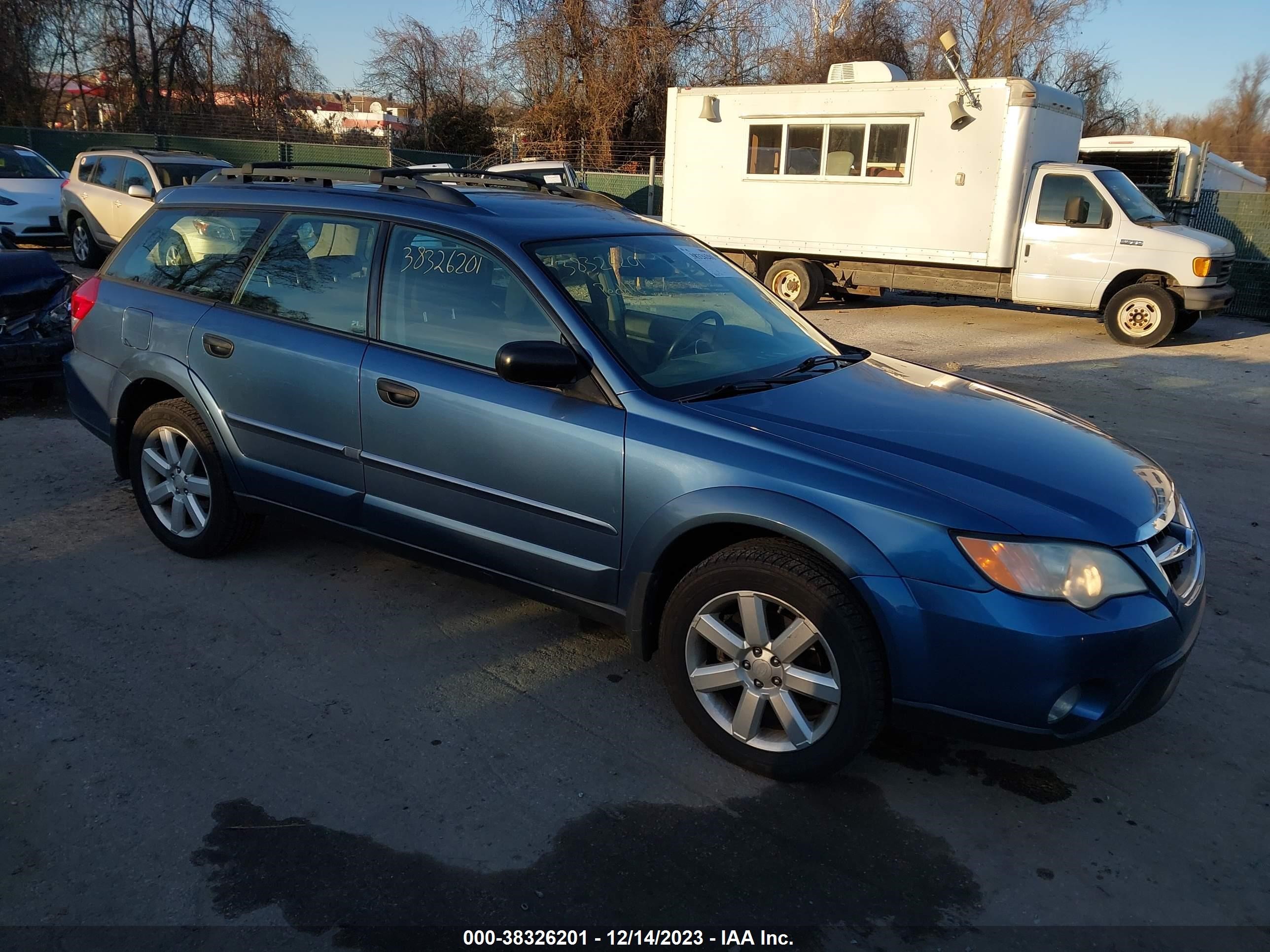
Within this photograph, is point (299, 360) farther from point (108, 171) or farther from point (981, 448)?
point (108, 171)

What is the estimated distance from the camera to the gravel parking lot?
8.57 ft

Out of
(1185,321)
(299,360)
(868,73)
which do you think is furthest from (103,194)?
(1185,321)

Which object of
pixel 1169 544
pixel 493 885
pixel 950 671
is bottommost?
pixel 493 885

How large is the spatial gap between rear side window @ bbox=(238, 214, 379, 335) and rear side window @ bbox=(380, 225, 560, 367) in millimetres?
147

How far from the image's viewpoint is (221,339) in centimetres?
437

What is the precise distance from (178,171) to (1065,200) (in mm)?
12200

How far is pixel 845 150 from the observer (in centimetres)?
1365

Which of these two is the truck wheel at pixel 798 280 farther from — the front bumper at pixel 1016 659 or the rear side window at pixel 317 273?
the front bumper at pixel 1016 659

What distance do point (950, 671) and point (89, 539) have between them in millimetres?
4238

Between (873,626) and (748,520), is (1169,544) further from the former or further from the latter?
(748,520)

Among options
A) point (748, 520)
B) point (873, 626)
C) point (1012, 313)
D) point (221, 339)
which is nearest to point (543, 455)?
point (748, 520)

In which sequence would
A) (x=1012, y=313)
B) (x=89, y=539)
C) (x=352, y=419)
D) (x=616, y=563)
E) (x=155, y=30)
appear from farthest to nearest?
(x=155, y=30) → (x=1012, y=313) → (x=89, y=539) → (x=352, y=419) → (x=616, y=563)

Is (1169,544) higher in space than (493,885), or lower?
higher

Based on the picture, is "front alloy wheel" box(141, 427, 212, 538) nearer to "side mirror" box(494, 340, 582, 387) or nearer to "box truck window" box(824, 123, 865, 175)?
"side mirror" box(494, 340, 582, 387)
